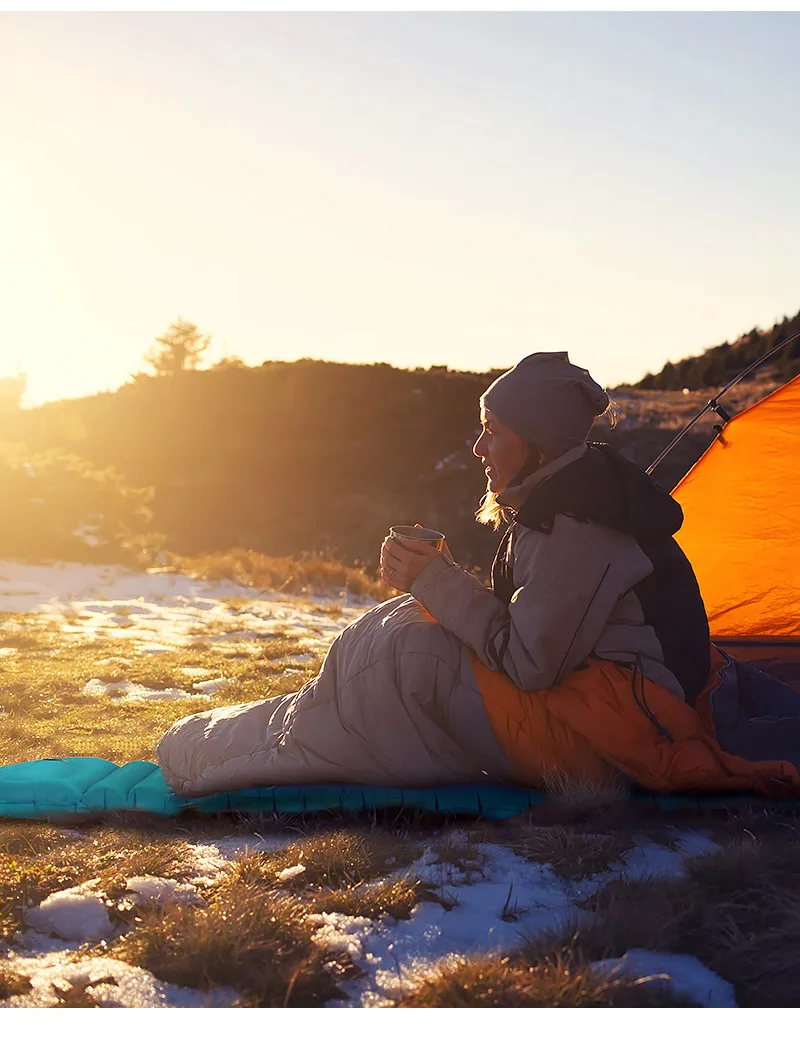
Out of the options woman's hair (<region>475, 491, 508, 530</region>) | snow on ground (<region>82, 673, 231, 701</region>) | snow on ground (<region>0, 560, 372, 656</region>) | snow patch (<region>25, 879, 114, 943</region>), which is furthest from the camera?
snow on ground (<region>0, 560, 372, 656</region>)

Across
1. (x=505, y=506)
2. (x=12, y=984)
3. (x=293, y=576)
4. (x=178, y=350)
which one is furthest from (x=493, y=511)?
(x=178, y=350)

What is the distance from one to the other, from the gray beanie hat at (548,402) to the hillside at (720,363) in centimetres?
2304

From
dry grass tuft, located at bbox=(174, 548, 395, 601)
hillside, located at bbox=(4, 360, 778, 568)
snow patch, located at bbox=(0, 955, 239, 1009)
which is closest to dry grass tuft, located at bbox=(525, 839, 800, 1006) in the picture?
snow patch, located at bbox=(0, 955, 239, 1009)

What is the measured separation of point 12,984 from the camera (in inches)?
76.4

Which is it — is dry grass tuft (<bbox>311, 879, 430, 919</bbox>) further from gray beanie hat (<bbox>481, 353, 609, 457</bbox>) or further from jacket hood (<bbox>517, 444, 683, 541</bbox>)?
gray beanie hat (<bbox>481, 353, 609, 457</bbox>)

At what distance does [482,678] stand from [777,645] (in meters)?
2.83

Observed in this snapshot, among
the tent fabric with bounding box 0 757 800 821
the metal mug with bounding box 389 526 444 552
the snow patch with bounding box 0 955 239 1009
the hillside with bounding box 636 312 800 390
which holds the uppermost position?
the hillside with bounding box 636 312 800 390

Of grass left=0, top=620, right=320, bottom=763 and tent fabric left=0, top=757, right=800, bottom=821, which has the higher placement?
tent fabric left=0, top=757, right=800, bottom=821

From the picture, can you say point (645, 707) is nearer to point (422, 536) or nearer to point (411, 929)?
point (422, 536)

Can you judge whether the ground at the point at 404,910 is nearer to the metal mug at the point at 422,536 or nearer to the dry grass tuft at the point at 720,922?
the dry grass tuft at the point at 720,922

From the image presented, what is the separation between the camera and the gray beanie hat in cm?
288

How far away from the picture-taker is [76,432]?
2778 centimetres

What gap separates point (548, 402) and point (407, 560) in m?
0.71

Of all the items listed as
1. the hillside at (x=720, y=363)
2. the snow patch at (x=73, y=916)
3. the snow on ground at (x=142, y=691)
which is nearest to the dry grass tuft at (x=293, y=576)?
the snow on ground at (x=142, y=691)
